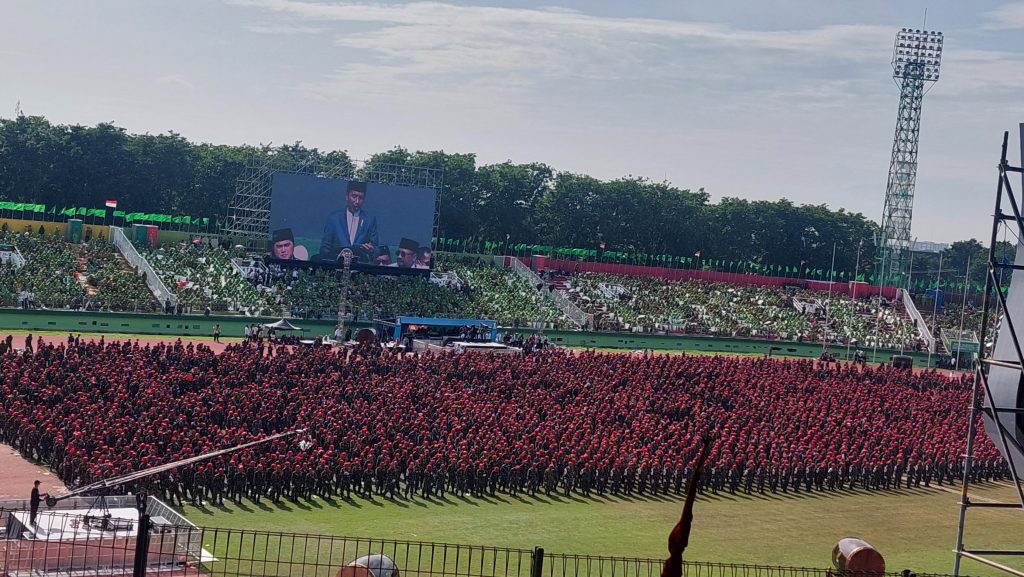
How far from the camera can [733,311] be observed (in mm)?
64500

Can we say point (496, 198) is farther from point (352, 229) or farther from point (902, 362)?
point (902, 362)

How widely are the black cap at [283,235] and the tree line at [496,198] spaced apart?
8444mm

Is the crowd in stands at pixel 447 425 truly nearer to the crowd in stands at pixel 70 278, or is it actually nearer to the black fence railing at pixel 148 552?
the black fence railing at pixel 148 552

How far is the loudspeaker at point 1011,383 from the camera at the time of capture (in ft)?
30.8

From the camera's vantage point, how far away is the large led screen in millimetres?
52938

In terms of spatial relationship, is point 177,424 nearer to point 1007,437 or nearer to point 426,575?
point 426,575

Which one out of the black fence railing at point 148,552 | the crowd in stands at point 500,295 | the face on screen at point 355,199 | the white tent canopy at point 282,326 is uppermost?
the face on screen at point 355,199

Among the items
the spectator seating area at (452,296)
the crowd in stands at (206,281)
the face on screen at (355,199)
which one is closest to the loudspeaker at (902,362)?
the spectator seating area at (452,296)

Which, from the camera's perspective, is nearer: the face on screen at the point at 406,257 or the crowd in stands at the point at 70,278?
the crowd in stands at the point at 70,278

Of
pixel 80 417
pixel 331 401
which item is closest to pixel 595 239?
pixel 331 401

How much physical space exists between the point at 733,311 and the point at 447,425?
4167 cm

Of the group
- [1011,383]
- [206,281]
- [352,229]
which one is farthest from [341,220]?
[1011,383]

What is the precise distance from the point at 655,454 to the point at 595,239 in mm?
59246

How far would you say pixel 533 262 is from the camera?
67312mm
